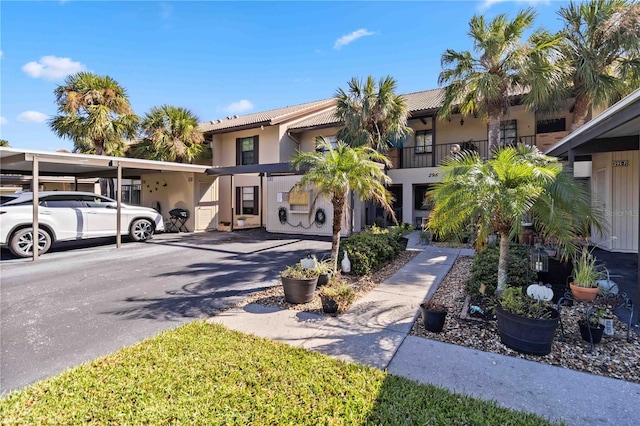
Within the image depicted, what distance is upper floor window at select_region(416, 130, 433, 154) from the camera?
1524 cm

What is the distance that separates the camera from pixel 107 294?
557cm

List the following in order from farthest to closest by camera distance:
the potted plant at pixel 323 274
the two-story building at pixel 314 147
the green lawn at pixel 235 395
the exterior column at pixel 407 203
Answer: the exterior column at pixel 407 203 < the two-story building at pixel 314 147 < the potted plant at pixel 323 274 < the green lawn at pixel 235 395

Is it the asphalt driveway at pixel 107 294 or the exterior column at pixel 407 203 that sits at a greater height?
the exterior column at pixel 407 203

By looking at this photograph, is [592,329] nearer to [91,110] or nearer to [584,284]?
[584,284]

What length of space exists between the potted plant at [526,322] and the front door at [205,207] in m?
14.0

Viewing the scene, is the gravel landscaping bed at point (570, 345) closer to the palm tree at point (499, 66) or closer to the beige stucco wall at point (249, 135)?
the palm tree at point (499, 66)

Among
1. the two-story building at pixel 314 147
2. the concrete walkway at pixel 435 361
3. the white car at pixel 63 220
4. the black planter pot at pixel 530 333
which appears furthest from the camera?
the two-story building at pixel 314 147

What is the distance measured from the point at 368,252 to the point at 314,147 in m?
10.5

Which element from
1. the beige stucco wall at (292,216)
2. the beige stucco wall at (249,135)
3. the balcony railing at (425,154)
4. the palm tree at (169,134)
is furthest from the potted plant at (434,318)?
the palm tree at (169,134)

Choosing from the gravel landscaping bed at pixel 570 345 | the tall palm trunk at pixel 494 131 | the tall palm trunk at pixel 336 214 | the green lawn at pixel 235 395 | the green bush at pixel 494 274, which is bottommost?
the green lawn at pixel 235 395

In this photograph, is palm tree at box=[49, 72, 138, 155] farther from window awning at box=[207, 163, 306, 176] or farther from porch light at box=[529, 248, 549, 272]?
porch light at box=[529, 248, 549, 272]

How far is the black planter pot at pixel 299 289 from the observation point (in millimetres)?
4984

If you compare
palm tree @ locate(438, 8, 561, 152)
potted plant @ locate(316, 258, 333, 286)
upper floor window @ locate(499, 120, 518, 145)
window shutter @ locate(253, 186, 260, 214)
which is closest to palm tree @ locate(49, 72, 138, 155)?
window shutter @ locate(253, 186, 260, 214)

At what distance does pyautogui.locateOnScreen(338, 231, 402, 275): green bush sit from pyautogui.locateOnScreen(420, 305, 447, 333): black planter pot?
2.80 metres
